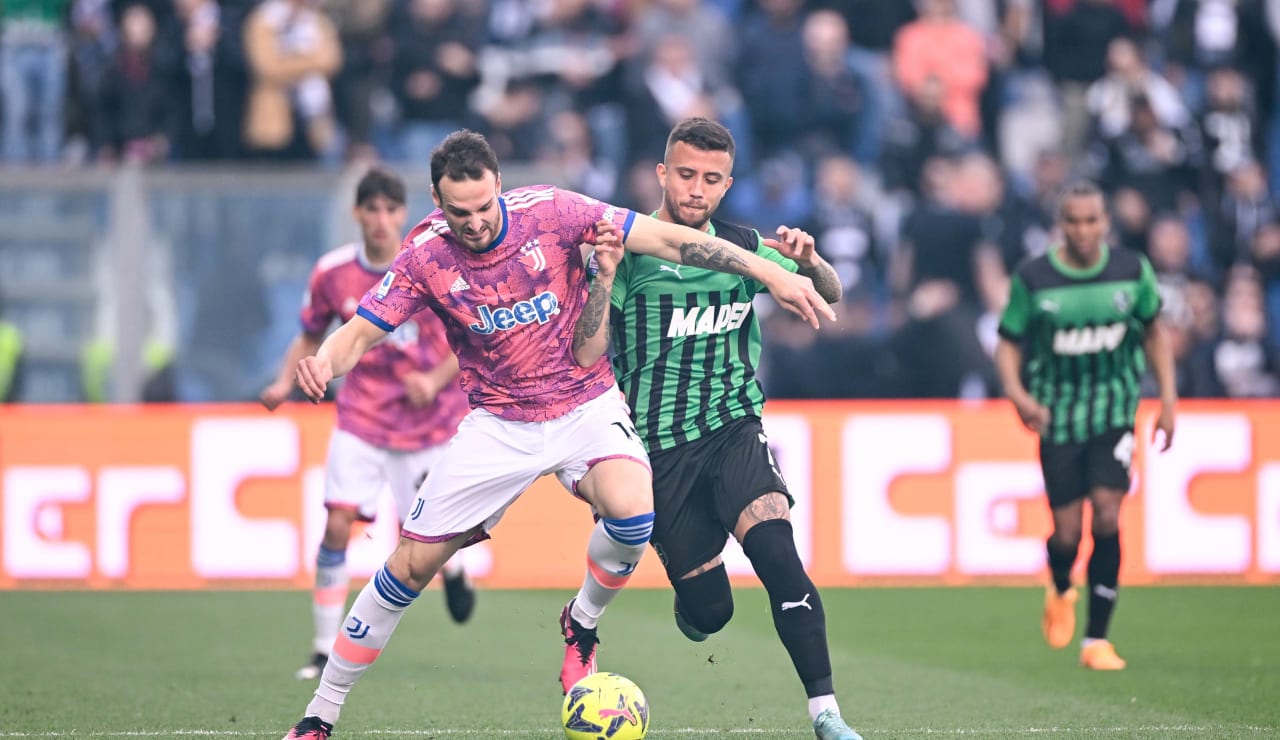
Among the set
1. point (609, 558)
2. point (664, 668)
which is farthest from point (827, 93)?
point (609, 558)

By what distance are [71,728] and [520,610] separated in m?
4.96

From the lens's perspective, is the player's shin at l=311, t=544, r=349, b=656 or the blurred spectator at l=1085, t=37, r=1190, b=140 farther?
the blurred spectator at l=1085, t=37, r=1190, b=140

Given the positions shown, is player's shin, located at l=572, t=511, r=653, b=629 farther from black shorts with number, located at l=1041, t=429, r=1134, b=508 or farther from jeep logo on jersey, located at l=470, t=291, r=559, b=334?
black shorts with number, located at l=1041, t=429, r=1134, b=508

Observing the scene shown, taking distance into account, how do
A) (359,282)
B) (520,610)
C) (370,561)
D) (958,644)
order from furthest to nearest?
(370,561) → (520,610) → (958,644) → (359,282)

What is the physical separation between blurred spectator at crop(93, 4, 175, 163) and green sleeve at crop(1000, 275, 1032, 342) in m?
8.27

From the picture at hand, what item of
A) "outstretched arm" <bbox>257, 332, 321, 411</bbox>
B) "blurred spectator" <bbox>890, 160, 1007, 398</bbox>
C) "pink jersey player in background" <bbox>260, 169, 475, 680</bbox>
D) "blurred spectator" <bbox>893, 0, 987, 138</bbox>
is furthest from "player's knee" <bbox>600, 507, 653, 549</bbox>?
"blurred spectator" <bbox>893, 0, 987, 138</bbox>

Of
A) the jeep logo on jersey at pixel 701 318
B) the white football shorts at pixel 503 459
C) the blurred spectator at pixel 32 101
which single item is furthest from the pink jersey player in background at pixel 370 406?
the blurred spectator at pixel 32 101

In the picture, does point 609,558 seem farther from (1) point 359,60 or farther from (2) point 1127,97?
(2) point 1127,97

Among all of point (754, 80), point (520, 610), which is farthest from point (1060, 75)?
point (520, 610)

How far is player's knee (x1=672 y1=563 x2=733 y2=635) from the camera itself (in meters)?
7.34

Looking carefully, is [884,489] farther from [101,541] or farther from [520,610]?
[101,541]

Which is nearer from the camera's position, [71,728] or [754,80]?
[71,728]

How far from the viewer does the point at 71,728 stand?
7375mm

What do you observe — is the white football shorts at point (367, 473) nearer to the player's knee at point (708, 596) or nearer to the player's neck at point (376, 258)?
the player's neck at point (376, 258)
